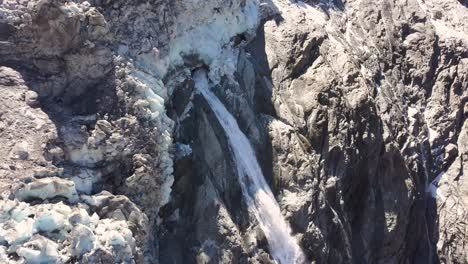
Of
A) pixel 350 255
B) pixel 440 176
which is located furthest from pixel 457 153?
pixel 350 255

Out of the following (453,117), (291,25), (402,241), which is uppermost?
(453,117)

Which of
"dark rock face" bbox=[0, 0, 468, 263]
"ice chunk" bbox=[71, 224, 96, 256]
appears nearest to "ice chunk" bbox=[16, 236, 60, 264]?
"dark rock face" bbox=[0, 0, 468, 263]

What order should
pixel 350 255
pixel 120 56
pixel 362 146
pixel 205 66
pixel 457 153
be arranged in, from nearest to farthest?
1. pixel 120 56
2. pixel 205 66
3. pixel 350 255
4. pixel 362 146
5. pixel 457 153

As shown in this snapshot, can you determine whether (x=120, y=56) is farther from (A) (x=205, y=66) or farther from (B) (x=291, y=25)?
(B) (x=291, y=25)

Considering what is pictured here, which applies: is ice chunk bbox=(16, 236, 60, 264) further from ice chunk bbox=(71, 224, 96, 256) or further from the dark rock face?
ice chunk bbox=(71, 224, 96, 256)

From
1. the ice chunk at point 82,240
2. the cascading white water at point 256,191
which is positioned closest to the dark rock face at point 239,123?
the ice chunk at point 82,240

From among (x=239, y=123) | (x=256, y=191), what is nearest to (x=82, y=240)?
(x=256, y=191)

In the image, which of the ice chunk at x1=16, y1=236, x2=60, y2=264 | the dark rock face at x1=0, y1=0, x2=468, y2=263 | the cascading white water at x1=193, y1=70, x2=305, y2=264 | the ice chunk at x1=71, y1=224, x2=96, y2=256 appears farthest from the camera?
the cascading white water at x1=193, y1=70, x2=305, y2=264

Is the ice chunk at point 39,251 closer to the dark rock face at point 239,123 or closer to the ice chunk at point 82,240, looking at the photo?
the dark rock face at point 239,123

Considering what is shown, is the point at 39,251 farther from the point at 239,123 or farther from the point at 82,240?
the point at 239,123
